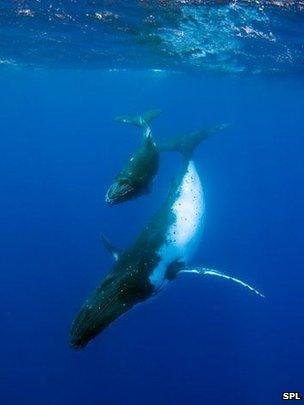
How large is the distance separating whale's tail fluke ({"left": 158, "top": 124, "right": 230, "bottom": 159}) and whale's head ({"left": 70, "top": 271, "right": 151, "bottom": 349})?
12.0 feet

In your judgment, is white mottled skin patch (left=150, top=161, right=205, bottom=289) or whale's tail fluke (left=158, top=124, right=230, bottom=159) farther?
whale's tail fluke (left=158, top=124, right=230, bottom=159)

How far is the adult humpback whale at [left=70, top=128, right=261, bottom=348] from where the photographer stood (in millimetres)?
6824

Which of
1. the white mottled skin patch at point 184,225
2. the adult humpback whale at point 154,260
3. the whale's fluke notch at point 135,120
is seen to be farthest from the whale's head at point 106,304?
the whale's fluke notch at point 135,120

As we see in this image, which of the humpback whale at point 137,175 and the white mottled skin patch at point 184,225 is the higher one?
the humpback whale at point 137,175

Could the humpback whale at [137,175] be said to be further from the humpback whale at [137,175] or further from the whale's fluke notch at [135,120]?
the whale's fluke notch at [135,120]

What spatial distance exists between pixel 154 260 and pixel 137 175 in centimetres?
203

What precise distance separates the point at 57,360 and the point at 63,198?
131ft

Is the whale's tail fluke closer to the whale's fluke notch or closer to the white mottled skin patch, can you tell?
the white mottled skin patch

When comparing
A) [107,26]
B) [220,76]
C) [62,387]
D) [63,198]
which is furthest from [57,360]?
[63,198]

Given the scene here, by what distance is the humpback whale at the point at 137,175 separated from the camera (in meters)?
6.59

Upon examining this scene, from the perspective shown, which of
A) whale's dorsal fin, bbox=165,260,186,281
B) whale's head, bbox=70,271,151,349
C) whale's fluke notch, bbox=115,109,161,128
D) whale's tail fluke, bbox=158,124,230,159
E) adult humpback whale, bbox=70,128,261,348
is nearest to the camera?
whale's head, bbox=70,271,151,349

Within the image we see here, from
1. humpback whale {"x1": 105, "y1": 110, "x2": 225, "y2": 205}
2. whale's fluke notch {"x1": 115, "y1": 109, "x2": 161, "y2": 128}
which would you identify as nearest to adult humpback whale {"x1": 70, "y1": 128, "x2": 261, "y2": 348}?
whale's fluke notch {"x1": 115, "y1": 109, "x2": 161, "y2": 128}

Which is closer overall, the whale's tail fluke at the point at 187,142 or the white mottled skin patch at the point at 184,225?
the white mottled skin patch at the point at 184,225

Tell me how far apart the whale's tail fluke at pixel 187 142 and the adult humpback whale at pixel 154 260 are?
0.02m
